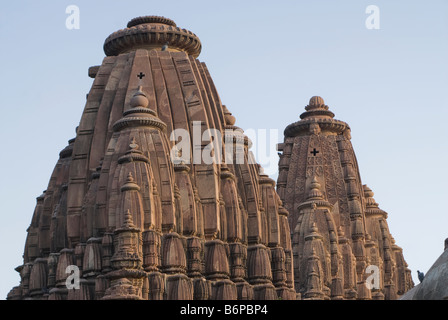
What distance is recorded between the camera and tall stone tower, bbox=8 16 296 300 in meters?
48.6

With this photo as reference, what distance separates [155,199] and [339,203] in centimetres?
3006

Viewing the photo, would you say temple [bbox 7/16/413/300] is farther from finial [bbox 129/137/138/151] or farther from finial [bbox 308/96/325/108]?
finial [bbox 308/96/325/108]

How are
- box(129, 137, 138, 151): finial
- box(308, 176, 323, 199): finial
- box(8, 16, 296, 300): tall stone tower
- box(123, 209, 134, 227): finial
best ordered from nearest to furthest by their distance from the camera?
box(123, 209, 134, 227): finial < box(8, 16, 296, 300): tall stone tower < box(129, 137, 138, 151): finial < box(308, 176, 323, 199): finial

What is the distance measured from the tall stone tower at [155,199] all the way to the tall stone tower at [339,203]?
14.1 meters

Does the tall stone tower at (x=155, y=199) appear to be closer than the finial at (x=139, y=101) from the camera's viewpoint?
Yes

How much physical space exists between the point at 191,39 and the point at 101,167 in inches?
356

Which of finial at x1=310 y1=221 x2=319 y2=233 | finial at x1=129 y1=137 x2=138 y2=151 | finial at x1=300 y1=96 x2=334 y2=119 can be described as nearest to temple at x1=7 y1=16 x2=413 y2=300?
finial at x1=129 y1=137 x2=138 y2=151

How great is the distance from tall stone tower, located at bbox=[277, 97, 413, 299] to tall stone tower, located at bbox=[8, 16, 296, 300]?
46.4 feet

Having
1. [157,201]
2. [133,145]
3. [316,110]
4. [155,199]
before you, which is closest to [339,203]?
[316,110]

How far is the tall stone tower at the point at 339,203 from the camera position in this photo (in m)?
71.6

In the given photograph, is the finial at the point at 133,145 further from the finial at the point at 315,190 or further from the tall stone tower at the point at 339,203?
the finial at the point at 315,190

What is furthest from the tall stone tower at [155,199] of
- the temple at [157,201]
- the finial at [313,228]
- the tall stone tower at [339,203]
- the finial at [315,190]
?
the tall stone tower at [339,203]
